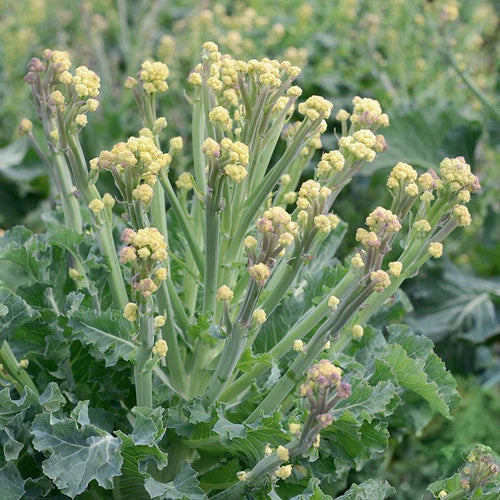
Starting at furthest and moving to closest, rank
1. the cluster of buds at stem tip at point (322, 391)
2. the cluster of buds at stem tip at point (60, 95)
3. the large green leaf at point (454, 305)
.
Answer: the large green leaf at point (454, 305) → the cluster of buds at stem tip at point (60, 95) → the cluster of buds at stem tip at point (322, 391)

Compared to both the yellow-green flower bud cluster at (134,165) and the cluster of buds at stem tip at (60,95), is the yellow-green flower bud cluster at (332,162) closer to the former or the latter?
the yellow-green flower bud cluster at (134,165)

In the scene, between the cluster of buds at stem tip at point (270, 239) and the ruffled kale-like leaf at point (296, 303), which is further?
the ruffled kale-like leaf at point (296, 303)

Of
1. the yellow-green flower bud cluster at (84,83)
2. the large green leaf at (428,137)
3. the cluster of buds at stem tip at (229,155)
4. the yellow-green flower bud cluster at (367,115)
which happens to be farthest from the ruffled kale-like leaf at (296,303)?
the large green leaf at (428,137)

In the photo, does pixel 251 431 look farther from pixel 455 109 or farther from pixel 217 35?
pixel 217 35

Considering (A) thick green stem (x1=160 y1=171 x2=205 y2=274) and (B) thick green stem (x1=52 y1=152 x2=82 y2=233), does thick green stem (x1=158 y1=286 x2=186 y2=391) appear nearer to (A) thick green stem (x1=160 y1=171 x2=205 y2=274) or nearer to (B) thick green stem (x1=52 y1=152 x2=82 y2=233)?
(A) thick green stem (x1=160 y1=171 x2=205 y2=274)

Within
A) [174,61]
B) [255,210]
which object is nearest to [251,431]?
[255,210]

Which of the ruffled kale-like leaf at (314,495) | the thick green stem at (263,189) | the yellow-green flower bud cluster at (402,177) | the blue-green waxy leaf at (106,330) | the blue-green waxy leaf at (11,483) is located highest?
the yellow-green flower bud cluster at (402,177)
